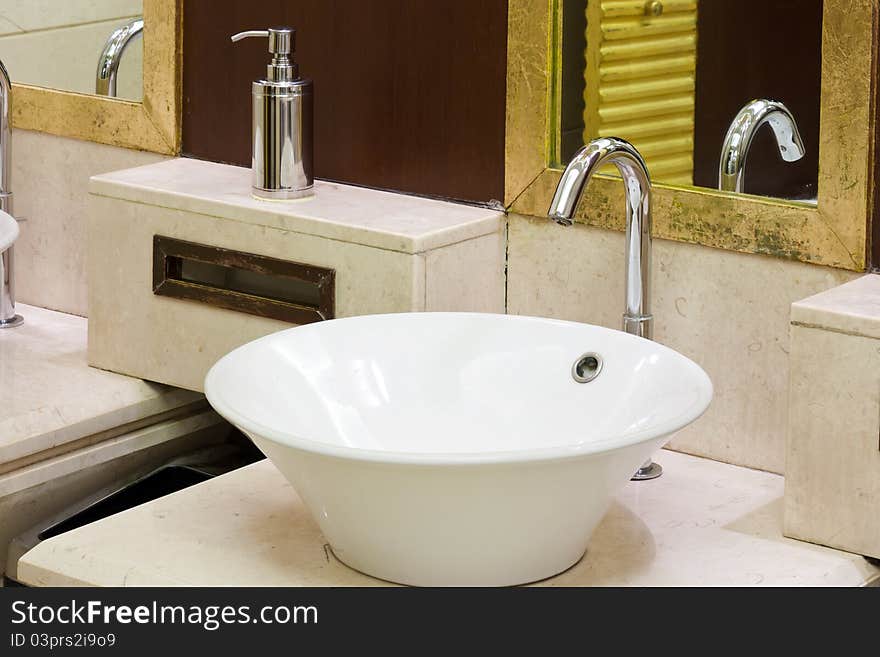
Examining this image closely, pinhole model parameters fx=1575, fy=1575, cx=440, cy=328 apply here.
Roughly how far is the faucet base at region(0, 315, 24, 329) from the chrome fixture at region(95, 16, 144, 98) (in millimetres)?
310

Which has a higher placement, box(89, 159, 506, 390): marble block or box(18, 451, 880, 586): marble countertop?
box(89, 159, 506, 390): marble block

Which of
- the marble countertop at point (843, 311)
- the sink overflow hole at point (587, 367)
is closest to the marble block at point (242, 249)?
the sink overflow hole at point (587, 367)

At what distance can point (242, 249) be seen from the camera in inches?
65.7

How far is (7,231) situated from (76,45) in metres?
0.35

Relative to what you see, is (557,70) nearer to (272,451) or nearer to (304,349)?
(304,349)

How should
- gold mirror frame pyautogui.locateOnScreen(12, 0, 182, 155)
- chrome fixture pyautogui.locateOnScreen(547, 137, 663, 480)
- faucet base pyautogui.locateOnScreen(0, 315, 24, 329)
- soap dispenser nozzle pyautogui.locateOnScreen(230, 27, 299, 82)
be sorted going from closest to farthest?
chrome fixture pyautogui.locateOnScreen(547, 137, 663, 480), soap dispenser nozzle pyautogui.locateOnScreen(230, 27, 299, 82), gold mirror frame pyautogui.locateOnScreen(12, 0, 182, 155), faucet base pyautogui.locateOnScreen(0, 315, 24, 329)

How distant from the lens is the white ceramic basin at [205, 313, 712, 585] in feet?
3.81

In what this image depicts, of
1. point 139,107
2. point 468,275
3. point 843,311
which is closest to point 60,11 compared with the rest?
point 139,107

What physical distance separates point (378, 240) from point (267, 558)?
37 centimetres

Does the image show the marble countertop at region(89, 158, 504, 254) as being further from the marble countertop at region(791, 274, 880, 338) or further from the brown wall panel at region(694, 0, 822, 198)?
the marble countertop at region(791, 274, 880, 338)

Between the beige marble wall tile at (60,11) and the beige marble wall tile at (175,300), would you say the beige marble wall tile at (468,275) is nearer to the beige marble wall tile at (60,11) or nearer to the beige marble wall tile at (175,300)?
the beige marble wall tile at (175,300)

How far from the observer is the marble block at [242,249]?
1.57 m

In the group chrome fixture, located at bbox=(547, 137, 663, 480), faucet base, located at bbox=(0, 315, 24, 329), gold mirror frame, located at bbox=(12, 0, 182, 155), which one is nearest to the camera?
chrome fixture, located at bbox=(547, 137, 663, 480)

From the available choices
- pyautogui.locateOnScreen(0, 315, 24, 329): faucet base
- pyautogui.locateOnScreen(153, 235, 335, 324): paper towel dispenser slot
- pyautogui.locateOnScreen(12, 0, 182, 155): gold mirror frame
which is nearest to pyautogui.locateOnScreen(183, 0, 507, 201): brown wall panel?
pyautogui.locateOnScreen(12, 0, 182, 155): gold mirror frame
